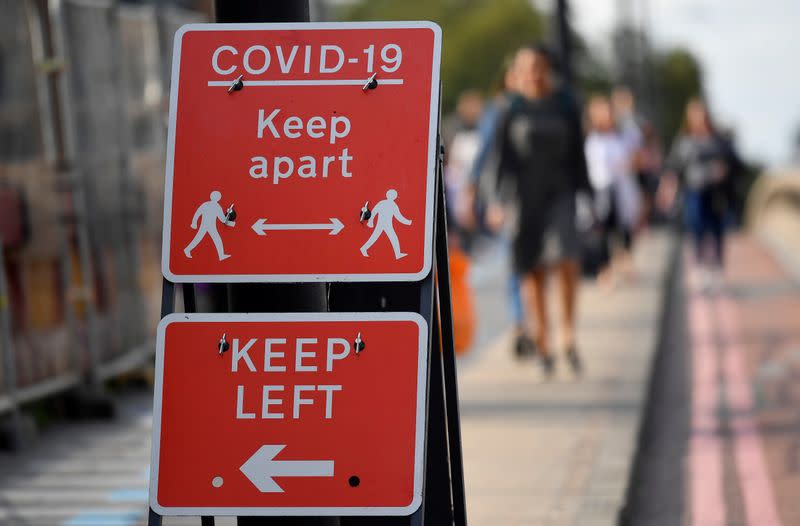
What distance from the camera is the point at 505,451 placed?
796 cm

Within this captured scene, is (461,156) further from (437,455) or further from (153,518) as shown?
(153,518)

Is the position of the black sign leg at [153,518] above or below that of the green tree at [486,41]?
above

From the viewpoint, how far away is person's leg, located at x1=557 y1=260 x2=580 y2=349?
1037cm

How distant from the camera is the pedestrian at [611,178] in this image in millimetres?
16922

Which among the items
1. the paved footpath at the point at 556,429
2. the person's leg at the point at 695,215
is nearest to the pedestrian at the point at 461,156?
the person's leg at the point at 695,215

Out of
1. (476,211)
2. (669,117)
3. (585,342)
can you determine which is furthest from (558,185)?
(669,117)

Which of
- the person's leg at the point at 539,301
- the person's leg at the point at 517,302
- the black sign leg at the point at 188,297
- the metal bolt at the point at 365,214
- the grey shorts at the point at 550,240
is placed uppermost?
the metal bolt at the point at 365,214

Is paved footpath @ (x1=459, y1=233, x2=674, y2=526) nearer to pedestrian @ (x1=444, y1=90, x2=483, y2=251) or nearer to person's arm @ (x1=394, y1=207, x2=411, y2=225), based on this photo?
person's arm @ (x1=394, y1=207, x2=411, y2=225)

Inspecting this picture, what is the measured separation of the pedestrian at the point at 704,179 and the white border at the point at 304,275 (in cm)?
1289

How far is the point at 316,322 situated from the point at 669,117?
134 meters

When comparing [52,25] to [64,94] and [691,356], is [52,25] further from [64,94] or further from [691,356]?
[691,356]

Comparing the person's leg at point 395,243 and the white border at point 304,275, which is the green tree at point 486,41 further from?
the person's leg at point 395,243

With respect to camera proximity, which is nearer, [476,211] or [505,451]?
[505,451]

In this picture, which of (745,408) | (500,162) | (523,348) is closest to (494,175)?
(500,162)
